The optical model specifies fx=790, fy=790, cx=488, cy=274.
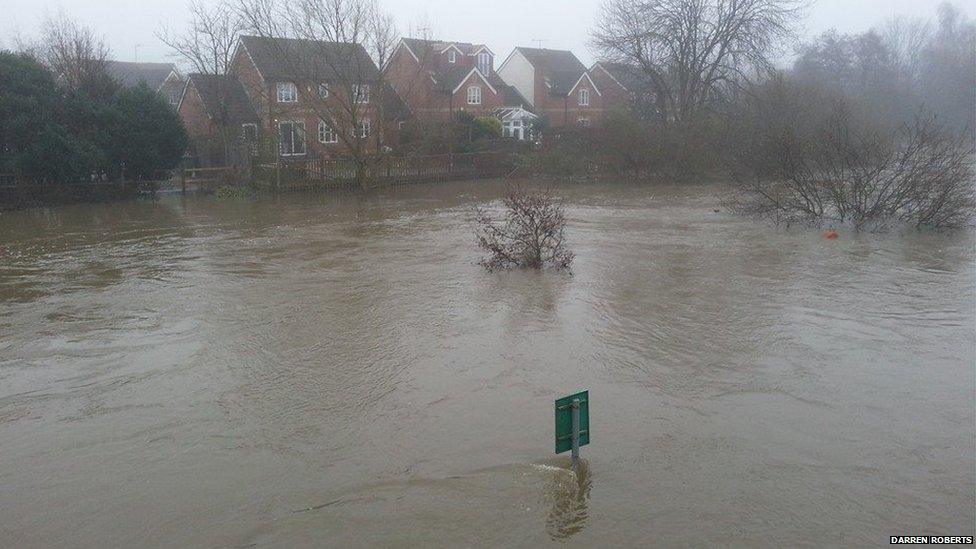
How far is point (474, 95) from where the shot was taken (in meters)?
50.2

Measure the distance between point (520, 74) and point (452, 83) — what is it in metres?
9.94

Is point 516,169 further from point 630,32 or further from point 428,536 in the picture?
point 428,536

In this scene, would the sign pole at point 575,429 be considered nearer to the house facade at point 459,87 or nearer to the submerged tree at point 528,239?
the submerged tree at point 528,239

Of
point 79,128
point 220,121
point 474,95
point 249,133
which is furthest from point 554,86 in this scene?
point 79,128

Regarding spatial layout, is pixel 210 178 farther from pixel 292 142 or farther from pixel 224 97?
pixel 292 142

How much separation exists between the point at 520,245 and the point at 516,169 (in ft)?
78.6

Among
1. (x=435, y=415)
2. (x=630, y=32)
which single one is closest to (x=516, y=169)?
(x=630, y=32)

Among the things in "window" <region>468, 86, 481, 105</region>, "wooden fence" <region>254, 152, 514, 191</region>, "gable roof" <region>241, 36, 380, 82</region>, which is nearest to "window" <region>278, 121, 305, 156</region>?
"gable roof" <region>241, 36, 380, 82</region>

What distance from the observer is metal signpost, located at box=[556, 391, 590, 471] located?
5836 millimetres

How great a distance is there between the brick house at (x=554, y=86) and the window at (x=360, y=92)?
946 inches

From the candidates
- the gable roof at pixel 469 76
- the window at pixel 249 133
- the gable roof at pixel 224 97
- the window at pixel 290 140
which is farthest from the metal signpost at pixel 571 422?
the gable roof at pixel 469 76

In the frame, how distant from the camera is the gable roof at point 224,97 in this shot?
35406mm

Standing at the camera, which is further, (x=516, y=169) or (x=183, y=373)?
(x=516, y=169)

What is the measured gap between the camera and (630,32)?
3981 centimetres
